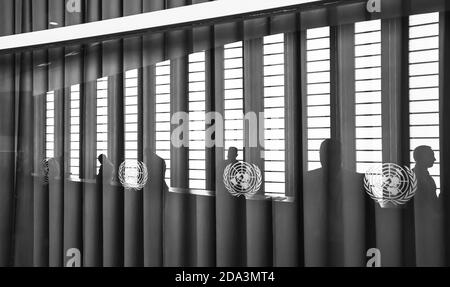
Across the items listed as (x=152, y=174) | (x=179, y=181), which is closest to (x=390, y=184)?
(x=179, y=181)

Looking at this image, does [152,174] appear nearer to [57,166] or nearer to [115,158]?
[115,158]

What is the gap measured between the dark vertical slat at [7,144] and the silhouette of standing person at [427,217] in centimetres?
146

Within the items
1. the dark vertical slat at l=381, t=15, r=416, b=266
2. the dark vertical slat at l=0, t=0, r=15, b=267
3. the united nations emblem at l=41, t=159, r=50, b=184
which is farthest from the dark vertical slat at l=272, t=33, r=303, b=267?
the dark vertical slat at l=0, t=0, r=15, b=267

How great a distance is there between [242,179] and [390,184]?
43 centimetres

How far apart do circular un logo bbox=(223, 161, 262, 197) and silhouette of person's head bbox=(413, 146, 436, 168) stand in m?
0.45

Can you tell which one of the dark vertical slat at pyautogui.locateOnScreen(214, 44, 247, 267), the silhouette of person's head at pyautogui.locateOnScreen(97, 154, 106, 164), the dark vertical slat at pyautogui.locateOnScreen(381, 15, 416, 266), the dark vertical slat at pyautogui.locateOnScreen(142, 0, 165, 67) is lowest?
the dark vertical slat at pyautogui.locateOnScreen(214, 44, 247, 267)

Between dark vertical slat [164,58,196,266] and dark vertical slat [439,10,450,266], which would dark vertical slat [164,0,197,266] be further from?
dark vertical slat [439,10,450,266]

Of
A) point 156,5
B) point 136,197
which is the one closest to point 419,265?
point 136,197

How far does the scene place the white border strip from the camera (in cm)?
124

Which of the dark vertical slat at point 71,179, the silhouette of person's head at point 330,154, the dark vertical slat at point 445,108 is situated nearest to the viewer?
the dark vertical slat at point 445,108

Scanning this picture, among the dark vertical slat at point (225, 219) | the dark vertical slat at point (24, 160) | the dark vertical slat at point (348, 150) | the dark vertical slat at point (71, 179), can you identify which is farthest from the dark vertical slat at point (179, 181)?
the dark vertical slat at point (24, 160)

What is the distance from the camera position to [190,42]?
1.40 metres

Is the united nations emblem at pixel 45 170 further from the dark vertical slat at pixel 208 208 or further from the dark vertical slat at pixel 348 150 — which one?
the dark vertical slat at pixel 348 150

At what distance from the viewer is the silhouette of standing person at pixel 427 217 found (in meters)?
1.11
